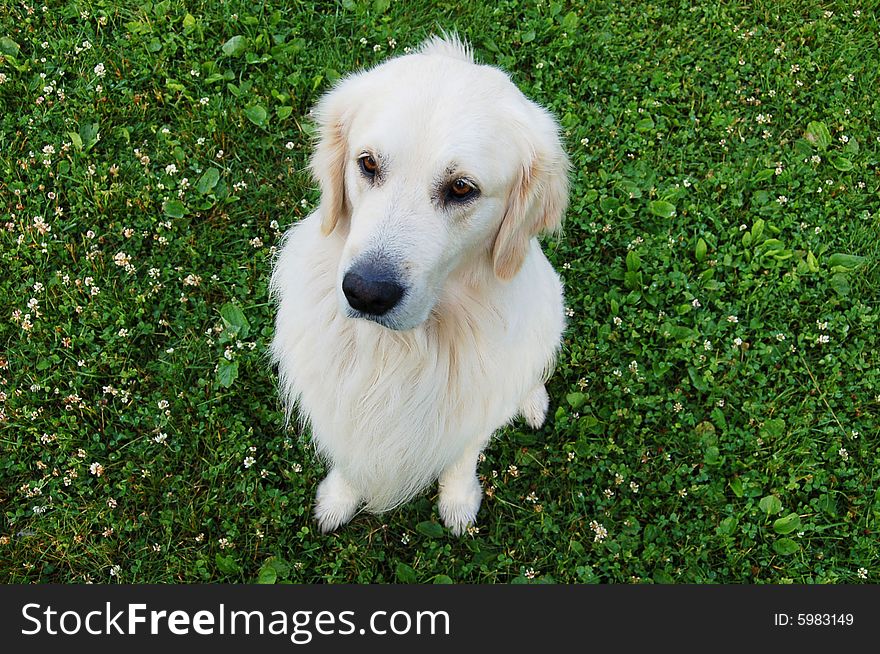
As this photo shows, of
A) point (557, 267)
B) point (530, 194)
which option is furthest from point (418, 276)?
point (557, 267)

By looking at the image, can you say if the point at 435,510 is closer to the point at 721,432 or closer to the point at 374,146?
the point at 721,432

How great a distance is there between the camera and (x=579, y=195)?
428 cm

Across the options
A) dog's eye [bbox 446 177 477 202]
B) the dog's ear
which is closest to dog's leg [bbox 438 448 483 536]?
the dog's ear

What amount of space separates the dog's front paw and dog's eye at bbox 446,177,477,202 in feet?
5.30

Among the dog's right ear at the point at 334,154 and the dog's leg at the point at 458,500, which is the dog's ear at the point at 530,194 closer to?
the dog's right ear at the point at 334,154

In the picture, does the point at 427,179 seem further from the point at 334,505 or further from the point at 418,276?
the point at 334,505

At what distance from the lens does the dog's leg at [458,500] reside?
3393mm

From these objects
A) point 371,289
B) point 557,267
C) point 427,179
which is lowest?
point 557,267

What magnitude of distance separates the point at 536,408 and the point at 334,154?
1814 mm

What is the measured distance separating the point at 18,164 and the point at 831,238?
486 cm

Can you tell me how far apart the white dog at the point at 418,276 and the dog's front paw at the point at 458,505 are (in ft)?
0.15

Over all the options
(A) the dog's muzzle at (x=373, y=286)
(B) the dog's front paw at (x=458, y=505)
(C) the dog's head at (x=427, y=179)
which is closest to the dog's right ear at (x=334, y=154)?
(C) the dog's head at (x=427, y=179)

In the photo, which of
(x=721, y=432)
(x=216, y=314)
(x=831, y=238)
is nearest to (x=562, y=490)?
(x=721, y=432)

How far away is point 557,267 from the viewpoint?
4098 millimetres
